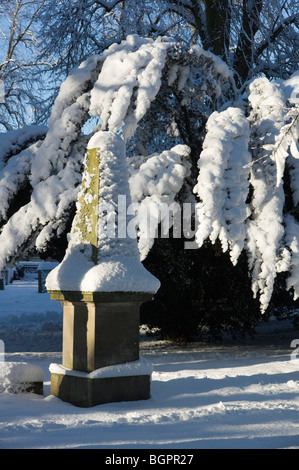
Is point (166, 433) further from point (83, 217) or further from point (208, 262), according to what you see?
point (208, 262)

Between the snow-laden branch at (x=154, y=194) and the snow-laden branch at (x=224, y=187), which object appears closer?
the snow-laden branch at (x=224, y=187)

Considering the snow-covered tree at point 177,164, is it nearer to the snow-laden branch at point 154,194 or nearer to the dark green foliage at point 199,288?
the snow-laden branch at point 154,194

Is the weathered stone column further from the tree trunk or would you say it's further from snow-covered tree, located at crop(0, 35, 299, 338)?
the tree trunk

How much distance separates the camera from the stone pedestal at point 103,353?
5.16 meters

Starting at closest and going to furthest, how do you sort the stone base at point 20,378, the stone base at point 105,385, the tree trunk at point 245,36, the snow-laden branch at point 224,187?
1. the stone base at point 105,385
2. the stone base at point 20,378
3. the snow-laden branch at point 224,187
4. the tree trunk at point 245,36

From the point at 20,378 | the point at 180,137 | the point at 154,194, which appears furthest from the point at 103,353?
the point at 180,137

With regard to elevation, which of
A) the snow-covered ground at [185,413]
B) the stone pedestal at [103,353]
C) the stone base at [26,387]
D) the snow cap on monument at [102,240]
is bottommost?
the snow-covered ground at [185,413]

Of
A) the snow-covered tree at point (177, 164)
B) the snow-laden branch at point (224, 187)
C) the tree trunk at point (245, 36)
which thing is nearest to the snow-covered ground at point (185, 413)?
the snow-covered tree at point (177, 164)

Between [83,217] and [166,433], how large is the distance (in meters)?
2.24

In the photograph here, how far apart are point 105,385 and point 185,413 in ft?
2.55

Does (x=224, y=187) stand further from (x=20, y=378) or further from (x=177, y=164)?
(x=20, y=378)

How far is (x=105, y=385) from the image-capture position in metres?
5.16
